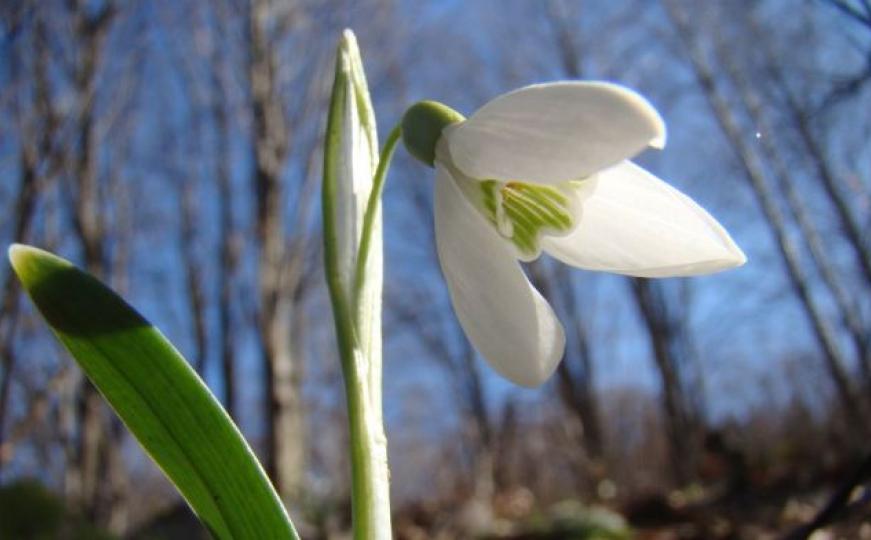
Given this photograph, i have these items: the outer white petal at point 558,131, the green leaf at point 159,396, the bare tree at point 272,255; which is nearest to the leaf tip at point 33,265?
the green leaf at point 159,396

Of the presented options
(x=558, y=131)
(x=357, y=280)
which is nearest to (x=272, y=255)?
(x=357, y=280)

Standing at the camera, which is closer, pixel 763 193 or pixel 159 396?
pixel 159 396

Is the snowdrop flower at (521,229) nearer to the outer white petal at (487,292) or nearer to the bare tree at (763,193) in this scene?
the outer white petal at (487,292)

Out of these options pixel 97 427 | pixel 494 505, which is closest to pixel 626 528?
pixel 494 505

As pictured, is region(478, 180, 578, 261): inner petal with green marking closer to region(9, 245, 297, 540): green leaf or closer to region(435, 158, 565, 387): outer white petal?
region(435, 158, 565, 387): outer white petal

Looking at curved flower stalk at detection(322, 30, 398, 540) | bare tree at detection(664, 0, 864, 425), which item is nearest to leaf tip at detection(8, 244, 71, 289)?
curved flower stalk at detection(322, 30, 398, 540)

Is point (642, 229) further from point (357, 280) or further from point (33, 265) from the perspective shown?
point (33, 265)

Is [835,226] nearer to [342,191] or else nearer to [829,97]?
[829,97]
